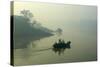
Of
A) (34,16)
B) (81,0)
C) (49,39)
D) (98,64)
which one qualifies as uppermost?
(81,0)

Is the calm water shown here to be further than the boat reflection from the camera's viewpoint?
No

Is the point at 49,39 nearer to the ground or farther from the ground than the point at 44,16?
nearer to the ground

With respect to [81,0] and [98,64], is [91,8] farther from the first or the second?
[98,64]

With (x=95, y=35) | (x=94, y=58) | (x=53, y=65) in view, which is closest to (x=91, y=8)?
(x=95, y=35)

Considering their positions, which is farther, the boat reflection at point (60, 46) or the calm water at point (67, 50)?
the boat reflection at point (60, 46)
